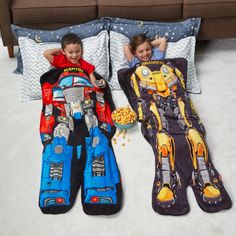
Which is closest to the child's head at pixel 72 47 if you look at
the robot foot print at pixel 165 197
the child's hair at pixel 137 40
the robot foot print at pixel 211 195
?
the child's hair at pixel 137 40

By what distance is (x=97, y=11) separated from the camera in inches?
105

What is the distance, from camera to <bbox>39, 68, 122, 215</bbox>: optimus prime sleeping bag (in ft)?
5.72

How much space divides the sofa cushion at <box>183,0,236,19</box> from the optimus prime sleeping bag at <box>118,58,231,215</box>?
47 cm

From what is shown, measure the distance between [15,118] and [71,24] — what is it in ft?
2.80

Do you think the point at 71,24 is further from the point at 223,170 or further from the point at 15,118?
the point at 223,170

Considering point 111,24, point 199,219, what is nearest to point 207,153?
point 199,219

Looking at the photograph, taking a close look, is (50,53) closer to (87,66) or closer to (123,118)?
(87,66)

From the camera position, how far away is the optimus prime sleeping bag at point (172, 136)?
1749mm

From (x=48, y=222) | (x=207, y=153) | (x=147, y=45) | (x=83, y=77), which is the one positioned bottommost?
(x=48, y=222)

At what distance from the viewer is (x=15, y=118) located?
233 cm

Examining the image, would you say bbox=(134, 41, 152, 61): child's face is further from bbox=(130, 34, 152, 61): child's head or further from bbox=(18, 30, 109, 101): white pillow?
bbox=(18, 30, 109, 101): white pillow

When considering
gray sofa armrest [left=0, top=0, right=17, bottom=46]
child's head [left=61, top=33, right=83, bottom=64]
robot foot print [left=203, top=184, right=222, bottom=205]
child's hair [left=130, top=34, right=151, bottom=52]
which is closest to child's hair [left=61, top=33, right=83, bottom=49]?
child's head [left=61, top=33, right=83, bottom=64]

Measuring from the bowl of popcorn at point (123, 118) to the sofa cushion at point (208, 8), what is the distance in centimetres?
97

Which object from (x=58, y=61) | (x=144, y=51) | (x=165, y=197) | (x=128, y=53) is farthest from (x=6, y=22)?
(x=165, y=197)
